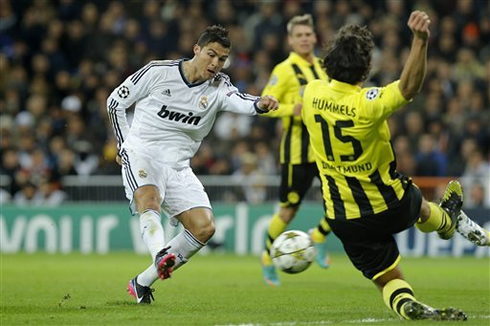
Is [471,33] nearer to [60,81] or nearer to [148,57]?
[148,57]

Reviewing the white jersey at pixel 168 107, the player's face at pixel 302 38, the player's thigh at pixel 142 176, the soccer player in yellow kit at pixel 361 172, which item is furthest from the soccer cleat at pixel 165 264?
the player's face at pixel 302 38

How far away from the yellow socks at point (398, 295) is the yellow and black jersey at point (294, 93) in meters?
4.33

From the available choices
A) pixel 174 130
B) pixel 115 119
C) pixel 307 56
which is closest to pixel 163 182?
pixel 174 130

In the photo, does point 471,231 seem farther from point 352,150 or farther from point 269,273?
point 269,273

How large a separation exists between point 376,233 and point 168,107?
2.49 meters

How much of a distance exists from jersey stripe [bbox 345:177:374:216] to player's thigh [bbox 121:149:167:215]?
205cm

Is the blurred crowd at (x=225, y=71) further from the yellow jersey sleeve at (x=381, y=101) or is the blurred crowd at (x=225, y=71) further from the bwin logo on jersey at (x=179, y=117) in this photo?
the yellow jersey sleeve at (x=381, y=101)

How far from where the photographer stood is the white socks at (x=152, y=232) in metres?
8.06

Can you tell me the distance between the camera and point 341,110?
709cm

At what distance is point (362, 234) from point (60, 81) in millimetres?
14088

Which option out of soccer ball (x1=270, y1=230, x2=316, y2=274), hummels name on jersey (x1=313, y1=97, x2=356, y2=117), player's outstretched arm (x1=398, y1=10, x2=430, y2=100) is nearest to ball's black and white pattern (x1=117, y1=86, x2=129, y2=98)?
soccer ball (x1=270, y1=230, x2=316, y2=274)

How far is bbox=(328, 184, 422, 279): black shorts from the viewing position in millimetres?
7211

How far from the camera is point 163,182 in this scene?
28.7 ft

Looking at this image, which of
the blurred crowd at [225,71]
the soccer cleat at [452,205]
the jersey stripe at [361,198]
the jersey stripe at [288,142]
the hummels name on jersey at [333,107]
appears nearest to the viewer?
the hummels name on jersey at [333,107]
